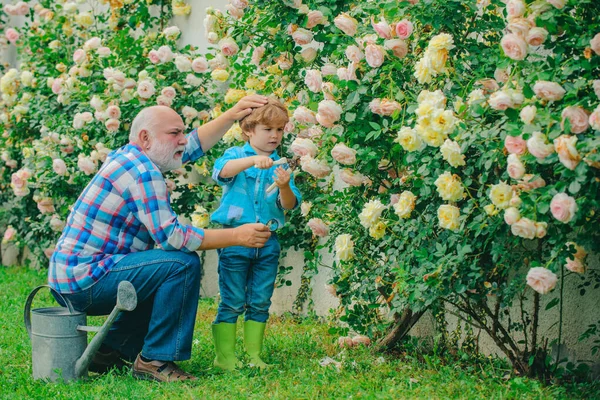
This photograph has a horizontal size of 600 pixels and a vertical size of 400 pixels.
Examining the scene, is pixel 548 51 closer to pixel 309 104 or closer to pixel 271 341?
pixel 309 104

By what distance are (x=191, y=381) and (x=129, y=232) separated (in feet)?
2.19

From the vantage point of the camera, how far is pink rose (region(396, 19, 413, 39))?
320 cm

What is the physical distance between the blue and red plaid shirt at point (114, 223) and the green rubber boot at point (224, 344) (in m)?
0.48

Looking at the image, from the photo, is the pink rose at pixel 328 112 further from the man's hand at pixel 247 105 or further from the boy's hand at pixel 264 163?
the man's hand at pixel 247 105

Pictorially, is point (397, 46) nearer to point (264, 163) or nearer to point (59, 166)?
point (264, 163)

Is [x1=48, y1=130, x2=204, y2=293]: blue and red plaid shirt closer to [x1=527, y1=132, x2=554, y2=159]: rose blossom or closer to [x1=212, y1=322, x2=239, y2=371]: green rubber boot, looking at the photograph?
[x1=212, y1=322, x2=239, y2=371]: green rubber boot

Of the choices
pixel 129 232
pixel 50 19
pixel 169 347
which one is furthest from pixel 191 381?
pixel 50 19

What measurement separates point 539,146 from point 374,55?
34.2 inches

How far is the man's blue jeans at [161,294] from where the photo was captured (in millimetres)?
3404

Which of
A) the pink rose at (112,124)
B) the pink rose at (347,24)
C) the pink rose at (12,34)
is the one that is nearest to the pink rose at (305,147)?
the pink rose at (347,24)

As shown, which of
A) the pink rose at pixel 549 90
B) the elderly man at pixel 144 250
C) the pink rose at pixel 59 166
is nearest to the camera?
the pink rose at pixel 549 90

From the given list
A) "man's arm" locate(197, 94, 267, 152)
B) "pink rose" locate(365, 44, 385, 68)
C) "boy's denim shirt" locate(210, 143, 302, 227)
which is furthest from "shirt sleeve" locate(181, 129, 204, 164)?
"pink rose" locate(365, 44, 385, 68)

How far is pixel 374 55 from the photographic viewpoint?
10.7 ft

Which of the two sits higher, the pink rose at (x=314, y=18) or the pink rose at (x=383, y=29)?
the pink rose at (x=314, y=18)
